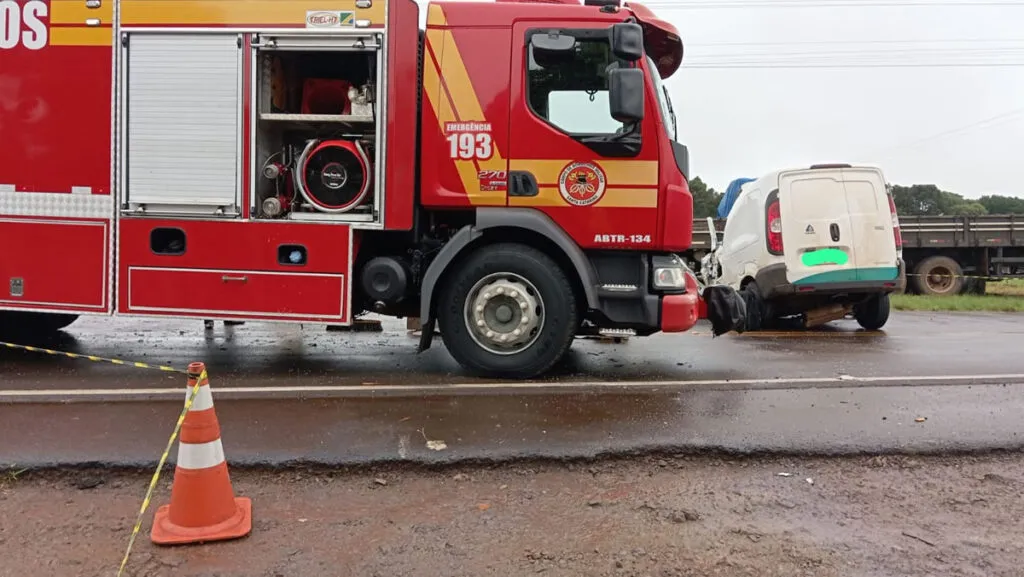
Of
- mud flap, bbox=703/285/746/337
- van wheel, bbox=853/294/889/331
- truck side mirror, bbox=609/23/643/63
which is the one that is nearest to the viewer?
truck side mirror, bbox=609/23/643/63

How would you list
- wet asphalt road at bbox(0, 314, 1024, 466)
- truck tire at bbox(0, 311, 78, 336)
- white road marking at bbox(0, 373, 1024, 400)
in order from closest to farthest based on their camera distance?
wet asphalt road at bbox(0, 314, 1024, 466) < white road marking at bbox(0, 373, 1024, 400) < truck tire at bbox(0, 311, 78, 336)

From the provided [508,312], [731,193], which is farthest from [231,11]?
[731,193]

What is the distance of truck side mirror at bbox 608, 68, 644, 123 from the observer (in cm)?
498

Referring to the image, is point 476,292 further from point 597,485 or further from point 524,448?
point 597,485

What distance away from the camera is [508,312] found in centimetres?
539

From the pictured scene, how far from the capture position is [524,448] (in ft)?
12.0

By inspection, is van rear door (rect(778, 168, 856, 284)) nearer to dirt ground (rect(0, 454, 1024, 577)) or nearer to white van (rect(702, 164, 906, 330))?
white van (rect(702, 164, 906, 330))

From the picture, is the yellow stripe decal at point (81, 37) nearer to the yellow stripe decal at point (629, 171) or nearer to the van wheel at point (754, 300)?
the yellow stripe decal at point (629, 171)

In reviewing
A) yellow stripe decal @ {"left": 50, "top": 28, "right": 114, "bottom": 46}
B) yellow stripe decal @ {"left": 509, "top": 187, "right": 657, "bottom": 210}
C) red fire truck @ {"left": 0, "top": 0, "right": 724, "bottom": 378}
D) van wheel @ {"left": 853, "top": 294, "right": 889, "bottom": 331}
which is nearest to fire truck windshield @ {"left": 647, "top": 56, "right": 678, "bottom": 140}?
red fire truck @ {"left": 0, "top": 0, "right": 724, "bottom": 378}

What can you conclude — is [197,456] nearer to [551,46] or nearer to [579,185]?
[579,185]

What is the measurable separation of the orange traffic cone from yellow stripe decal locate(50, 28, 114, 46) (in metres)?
4.00

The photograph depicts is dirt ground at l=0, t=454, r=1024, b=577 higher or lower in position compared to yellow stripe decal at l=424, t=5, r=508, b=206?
lower

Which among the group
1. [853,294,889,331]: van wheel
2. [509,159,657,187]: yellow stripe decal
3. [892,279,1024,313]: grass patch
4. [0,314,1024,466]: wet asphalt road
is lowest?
[0,314,1024,466]: wet asphalt road

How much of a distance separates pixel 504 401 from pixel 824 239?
5337mm
